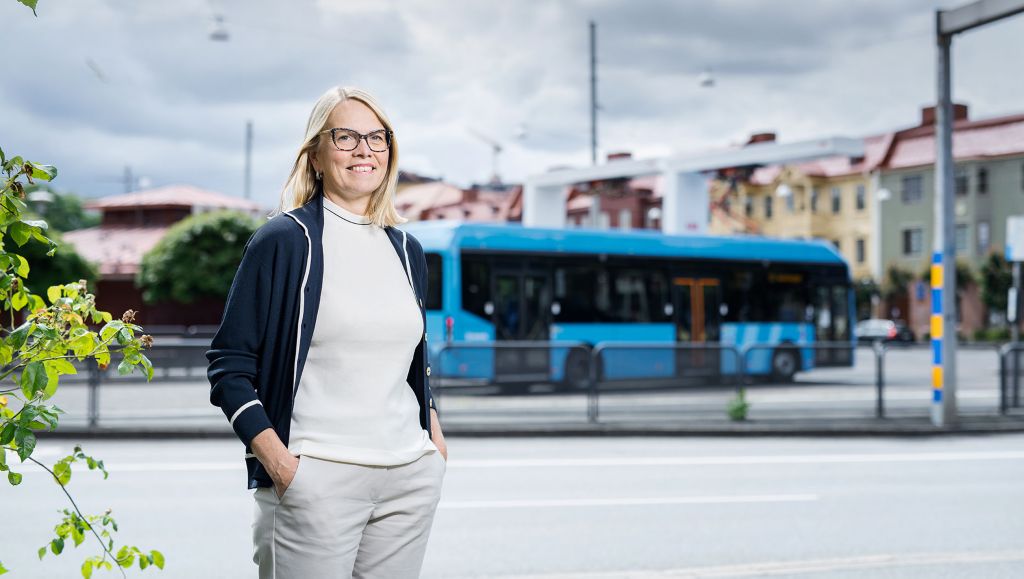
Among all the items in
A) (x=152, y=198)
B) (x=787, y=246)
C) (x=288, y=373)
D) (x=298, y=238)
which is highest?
(x=152, y=198)

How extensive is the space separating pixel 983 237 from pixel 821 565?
2339 inches

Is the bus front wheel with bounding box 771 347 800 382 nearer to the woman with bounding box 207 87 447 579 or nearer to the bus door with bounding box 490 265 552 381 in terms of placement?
the bus door with bounding box 490 265 552 381

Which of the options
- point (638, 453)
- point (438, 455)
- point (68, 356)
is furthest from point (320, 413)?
point (638, 453)

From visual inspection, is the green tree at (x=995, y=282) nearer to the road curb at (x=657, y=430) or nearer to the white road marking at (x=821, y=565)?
the road curb at (x=657, y=430)

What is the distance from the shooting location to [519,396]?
15.2 meters

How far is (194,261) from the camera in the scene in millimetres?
43406

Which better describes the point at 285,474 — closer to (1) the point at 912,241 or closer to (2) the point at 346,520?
(2) the point at 346,520

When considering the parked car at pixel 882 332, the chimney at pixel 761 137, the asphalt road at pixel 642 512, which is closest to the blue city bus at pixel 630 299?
the asphalt road at pixel 642 512

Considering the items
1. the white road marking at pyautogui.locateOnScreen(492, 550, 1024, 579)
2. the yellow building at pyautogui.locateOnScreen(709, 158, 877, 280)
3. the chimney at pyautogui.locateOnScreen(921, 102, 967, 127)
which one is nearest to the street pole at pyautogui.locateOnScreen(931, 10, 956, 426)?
the white road marking at pyautogui.locateOnScreen(492, 550, 1024, 579)

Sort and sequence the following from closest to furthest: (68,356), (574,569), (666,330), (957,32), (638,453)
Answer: (68,356), (574,569), (638,453), (957,32), (666,330)

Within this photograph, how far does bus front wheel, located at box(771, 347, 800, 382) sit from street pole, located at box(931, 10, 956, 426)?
14.2 ft

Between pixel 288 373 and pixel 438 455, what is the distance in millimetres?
481

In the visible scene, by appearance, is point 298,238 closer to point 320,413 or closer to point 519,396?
point 320,413

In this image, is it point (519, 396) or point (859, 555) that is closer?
point (859, 555)
